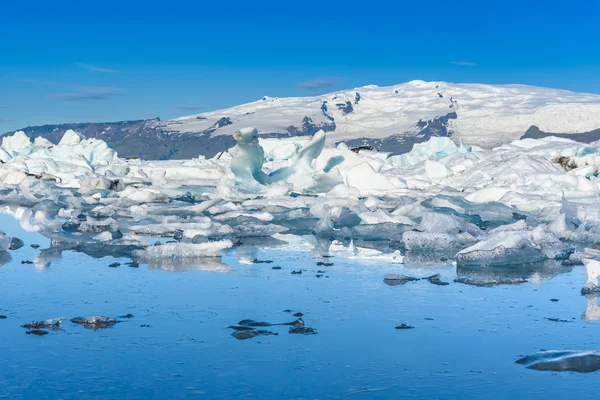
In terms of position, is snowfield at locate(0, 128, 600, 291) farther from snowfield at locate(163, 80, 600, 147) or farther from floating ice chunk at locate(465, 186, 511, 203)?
snowfield at locate(163, 80, 600, 147)

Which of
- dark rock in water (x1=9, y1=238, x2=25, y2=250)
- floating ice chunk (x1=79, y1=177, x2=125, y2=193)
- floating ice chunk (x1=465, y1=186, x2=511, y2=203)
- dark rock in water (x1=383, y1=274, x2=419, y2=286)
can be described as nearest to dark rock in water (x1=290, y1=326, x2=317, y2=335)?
dark rock in water (x1=383, y1=274, x2=419, y2=286)

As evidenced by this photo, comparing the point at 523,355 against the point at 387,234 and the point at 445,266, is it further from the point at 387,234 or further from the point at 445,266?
the point at 387,234

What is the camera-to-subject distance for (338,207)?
8.08 metres

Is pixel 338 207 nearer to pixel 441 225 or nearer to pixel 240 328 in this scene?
pixel 441 225

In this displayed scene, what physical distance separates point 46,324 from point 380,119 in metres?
79.0

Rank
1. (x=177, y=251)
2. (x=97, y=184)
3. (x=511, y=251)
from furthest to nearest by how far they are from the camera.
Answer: (x=97, y=184)
(x=177, y=251)
(x=511, y=251)

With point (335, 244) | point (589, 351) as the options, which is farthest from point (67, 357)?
Result: point (335, 244)

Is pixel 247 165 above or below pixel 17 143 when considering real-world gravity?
below

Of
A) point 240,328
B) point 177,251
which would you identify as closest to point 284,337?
point 240,328

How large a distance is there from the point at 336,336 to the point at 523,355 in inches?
32.1

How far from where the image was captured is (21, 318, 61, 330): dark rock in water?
325 centimetres

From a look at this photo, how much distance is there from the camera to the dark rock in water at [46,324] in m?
3.25

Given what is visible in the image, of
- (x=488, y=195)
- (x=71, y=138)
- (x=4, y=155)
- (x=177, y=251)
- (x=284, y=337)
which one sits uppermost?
(x=71, y=138)

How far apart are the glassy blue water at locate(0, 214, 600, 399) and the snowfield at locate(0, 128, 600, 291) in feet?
2.93
